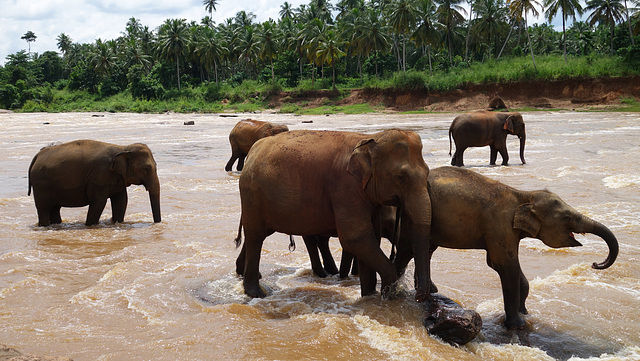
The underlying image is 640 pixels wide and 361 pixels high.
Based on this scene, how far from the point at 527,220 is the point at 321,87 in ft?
204

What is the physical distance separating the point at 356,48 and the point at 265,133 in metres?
52.7

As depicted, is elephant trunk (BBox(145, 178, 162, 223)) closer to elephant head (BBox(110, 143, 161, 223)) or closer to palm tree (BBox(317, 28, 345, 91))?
elephant head (BBox(110, 143, 161, 223))

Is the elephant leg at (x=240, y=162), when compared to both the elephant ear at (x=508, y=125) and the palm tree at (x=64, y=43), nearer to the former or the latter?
the elephant ear at (x=508, y=125)

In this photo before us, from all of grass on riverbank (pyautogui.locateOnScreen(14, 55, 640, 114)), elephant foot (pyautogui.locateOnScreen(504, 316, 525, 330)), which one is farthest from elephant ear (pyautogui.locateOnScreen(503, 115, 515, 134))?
grass on riverbank (pyautogui.locateOnScreen(14, 55, 640, 114))

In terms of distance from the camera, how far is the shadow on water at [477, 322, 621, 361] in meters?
4.87

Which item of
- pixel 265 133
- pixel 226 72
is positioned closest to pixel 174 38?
pixel 226 72

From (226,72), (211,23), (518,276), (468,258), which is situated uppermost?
(211,23)

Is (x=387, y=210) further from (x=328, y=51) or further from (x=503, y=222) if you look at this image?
(x=328, y=51)

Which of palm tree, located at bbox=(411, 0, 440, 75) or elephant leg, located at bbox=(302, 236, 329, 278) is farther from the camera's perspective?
palm tree, located at bbox=(411, 0, 440, 75)

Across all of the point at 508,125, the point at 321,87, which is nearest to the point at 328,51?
the point at 321,87

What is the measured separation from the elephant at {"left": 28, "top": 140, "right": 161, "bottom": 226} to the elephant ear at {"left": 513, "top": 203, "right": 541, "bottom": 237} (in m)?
6.79

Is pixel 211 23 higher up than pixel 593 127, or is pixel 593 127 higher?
pixel 211 23

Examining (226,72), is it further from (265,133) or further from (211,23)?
(265,133)

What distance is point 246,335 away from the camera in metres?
5.25
